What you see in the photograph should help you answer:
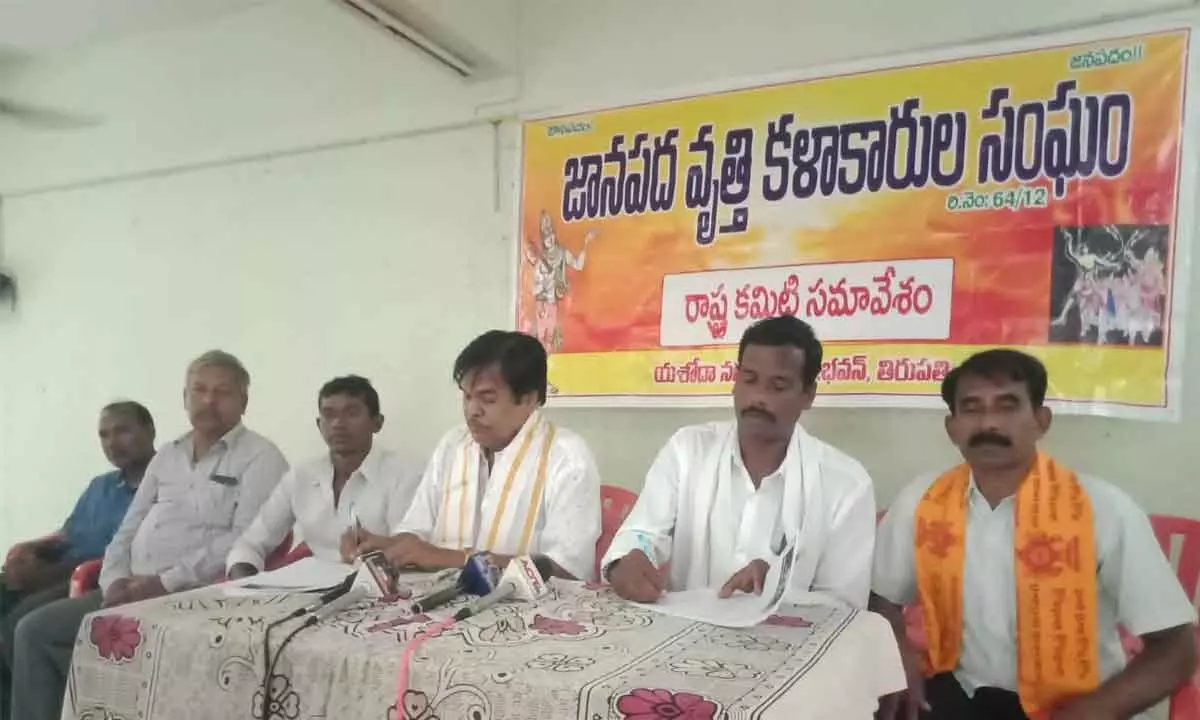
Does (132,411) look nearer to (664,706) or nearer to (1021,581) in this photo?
(664,706)

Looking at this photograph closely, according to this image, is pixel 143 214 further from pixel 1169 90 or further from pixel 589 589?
pixel 1169 90

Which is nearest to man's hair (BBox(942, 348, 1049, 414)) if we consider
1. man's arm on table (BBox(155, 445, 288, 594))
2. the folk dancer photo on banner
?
the folk dancer photo on banner

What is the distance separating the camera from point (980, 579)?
213 cm

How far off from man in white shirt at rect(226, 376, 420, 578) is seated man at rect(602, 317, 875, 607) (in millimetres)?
1184

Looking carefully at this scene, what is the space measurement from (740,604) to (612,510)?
1.31 metres

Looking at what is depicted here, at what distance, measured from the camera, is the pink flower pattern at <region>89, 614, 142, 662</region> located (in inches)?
65.9

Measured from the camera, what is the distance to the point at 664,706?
125 centimetres

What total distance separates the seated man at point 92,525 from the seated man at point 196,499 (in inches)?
13.2

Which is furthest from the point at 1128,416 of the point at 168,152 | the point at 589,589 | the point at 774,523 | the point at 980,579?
the point at 168,152

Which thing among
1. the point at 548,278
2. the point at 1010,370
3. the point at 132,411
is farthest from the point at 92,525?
the point at 1010,370

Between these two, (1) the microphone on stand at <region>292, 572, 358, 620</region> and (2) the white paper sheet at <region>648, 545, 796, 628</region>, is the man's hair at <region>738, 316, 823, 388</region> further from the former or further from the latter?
(1) the microphone on stand at <region>292, 572, 358, 620</region>

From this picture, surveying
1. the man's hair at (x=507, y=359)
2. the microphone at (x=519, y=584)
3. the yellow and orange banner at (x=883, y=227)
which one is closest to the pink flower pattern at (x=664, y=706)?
the microphone at (x=519, y=584)

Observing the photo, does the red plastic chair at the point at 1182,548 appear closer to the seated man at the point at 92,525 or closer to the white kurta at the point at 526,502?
the white kurta at the point at 526,502

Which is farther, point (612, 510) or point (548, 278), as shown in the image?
point (548, 278)
